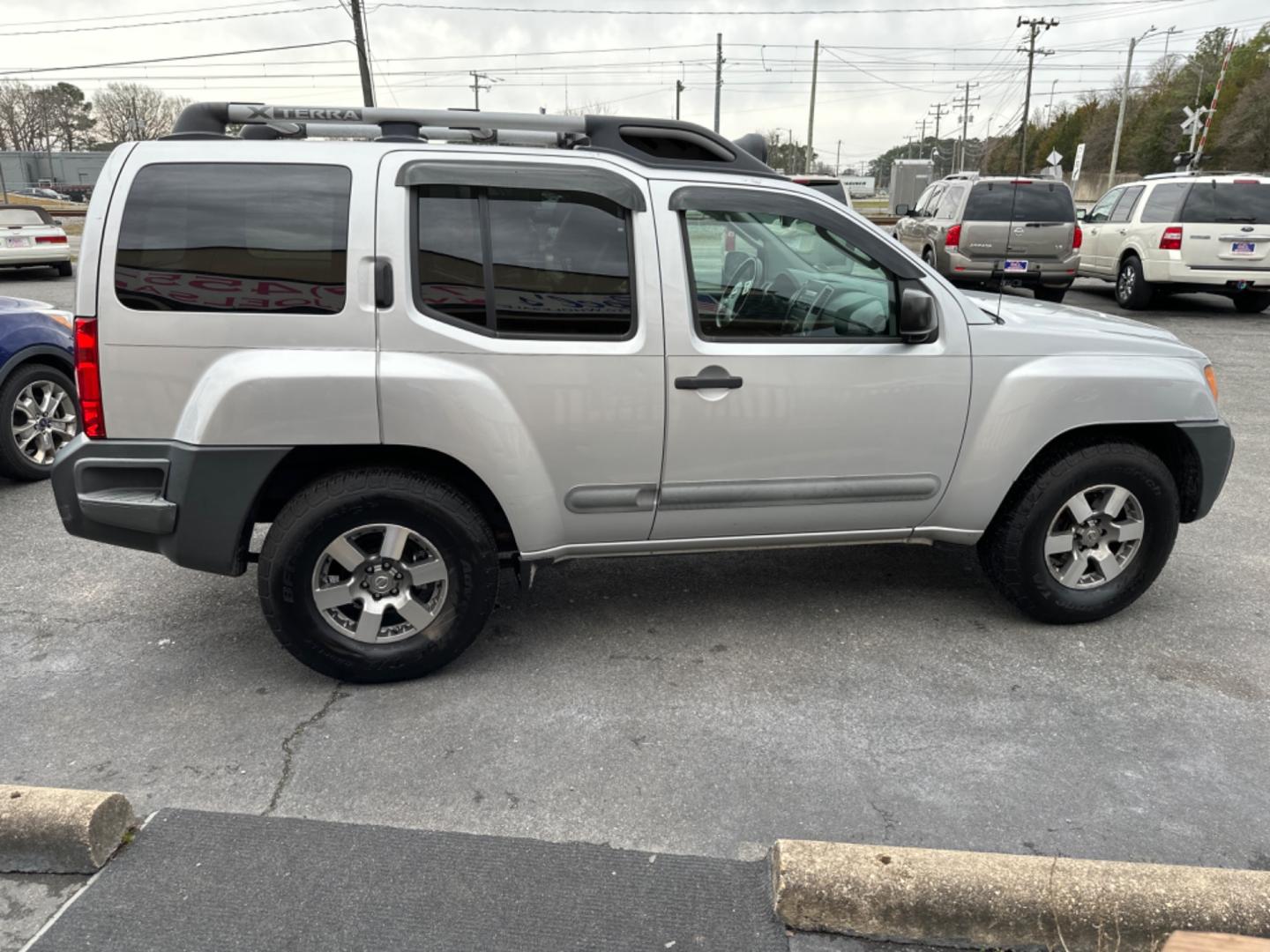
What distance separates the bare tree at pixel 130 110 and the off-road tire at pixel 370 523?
283 ft

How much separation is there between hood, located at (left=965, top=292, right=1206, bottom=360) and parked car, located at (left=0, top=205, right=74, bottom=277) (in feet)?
56.4

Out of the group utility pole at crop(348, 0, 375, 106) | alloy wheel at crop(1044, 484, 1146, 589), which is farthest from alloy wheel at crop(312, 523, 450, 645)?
utility pole at crop(348, 0, 375, 106)

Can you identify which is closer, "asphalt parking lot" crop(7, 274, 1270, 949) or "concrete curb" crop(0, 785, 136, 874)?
"concrete curb" crop(0, 785, 136, 874)

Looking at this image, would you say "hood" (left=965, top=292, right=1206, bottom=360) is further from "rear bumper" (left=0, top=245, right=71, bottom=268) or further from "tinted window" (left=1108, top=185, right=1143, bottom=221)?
"rear bumper" (left=0, top=245, right=71, bottom=268)

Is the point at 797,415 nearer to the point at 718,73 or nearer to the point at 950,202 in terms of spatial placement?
the point at 950,202

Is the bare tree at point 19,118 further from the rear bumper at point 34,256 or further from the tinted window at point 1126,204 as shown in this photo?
the tinted window at point 1126,204

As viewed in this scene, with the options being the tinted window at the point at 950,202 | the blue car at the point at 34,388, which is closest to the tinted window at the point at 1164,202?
the tinted window at the point at 950,202

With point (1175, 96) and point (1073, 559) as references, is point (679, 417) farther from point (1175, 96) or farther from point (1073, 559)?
point (1175, 96)

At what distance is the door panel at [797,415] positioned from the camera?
3.48 m

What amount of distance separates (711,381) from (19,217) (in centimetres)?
1719

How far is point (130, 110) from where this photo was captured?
78.4m

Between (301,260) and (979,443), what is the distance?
2637 millimetres

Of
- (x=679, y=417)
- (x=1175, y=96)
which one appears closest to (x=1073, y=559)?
(x=679, y=417)

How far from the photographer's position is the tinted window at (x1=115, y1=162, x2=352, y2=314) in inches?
123
